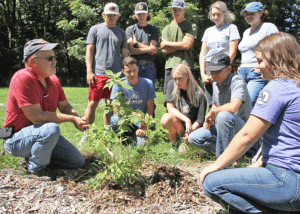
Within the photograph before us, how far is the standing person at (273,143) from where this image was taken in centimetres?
179

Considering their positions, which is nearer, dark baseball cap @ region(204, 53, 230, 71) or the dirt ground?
the dirt ground

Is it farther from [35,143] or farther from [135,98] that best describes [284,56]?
[135,98]

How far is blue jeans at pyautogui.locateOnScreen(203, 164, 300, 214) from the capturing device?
179cm

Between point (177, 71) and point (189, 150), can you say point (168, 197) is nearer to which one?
point (189, 150)

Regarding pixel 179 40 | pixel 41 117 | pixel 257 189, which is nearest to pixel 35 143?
pixel 41 117

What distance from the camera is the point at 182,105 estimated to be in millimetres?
4027

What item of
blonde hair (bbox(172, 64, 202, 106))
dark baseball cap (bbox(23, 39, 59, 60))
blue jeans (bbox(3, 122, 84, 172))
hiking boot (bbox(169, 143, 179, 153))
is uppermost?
dark baseball cap (bbox(23, 39, 59, 60))

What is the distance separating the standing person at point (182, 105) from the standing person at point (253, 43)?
34.0 inches

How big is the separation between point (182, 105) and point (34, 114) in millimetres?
2106

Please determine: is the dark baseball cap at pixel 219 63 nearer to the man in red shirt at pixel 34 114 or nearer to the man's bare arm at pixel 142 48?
the man in red shirt at pixel 34 114

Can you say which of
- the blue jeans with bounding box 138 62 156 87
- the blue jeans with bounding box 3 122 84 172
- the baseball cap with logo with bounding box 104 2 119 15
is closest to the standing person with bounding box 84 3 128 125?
the baseball cap with logo with bounding box 104 2 119 15

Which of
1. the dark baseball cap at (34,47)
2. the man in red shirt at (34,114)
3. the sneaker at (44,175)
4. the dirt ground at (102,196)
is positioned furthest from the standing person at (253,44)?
the sneaker at (44,175)

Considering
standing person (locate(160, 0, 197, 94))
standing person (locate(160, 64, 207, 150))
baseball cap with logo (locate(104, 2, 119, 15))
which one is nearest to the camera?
standing person (locate(160, 64, 207, 150))

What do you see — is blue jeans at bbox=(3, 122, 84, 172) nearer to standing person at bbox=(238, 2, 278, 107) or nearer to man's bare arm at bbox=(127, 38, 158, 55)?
man's bare arm at bbox=(127, 38, 158, 55)
